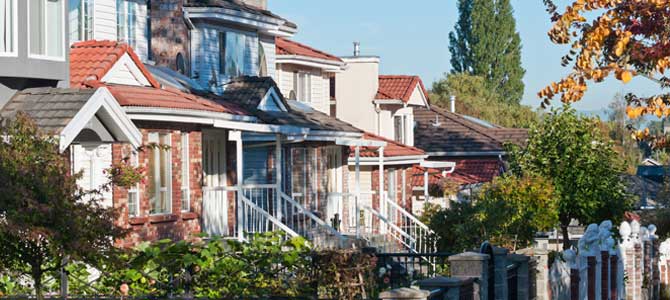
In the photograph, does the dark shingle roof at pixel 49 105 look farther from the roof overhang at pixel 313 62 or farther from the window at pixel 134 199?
the roof overhang at pixel 313 62

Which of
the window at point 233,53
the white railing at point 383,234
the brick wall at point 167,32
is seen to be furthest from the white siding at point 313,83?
the brick wall at point 167,32

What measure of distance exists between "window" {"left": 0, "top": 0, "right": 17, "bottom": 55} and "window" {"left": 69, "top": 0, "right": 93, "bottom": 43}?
573 centimetres

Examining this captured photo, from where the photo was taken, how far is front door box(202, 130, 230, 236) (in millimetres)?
29484

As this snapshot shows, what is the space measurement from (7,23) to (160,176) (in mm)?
6117

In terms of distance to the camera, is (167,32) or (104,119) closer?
(104,119)

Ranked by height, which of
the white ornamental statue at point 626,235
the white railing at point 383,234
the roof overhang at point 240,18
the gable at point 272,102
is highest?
the roof overhang at point 240,18

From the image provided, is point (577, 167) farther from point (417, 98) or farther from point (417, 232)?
point (417, 98)

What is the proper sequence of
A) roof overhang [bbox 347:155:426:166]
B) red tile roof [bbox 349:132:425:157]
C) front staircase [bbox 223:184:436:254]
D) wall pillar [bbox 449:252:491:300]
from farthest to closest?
roof overhang [bbox 347:155:426:166] < red tile roof [bbox 349:132:425:157] < front staircase [bbox 223:184:436:254] < wall pillar [bbox 449:252:491:300]

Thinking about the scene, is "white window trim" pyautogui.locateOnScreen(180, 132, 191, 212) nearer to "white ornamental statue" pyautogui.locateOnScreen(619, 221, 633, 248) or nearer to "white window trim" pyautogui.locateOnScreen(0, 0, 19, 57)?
"white window trim" pyautogui.locateOnScreen(0, 0, 19, 57)

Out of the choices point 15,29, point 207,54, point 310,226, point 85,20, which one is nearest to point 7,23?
point 15,29

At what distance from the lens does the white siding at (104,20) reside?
28.8m

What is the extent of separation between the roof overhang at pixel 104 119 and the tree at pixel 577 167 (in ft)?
48.6

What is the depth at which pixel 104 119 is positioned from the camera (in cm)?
2297

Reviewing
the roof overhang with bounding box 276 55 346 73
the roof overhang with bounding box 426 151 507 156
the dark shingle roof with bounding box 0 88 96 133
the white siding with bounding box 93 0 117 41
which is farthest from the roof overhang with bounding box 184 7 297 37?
the roof overhang with bounding box 426 151 507 156
